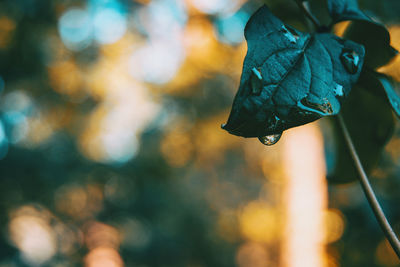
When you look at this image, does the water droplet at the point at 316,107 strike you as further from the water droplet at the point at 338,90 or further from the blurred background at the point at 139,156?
the blurred background at the point at 139,156

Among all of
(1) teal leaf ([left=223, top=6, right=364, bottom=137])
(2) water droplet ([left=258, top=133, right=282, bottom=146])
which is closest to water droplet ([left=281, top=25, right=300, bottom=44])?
(1) teal leaf ([left=223, top=6, right=364, bottom=137])

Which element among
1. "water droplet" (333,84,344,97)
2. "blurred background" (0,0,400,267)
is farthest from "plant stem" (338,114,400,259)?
"blurred background" (0,0,400,267)

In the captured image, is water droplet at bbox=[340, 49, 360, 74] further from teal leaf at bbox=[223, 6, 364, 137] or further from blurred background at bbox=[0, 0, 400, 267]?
blurred background at bbox=[0, 0, 400, 267]

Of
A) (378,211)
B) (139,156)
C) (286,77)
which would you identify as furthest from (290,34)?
(139,156)

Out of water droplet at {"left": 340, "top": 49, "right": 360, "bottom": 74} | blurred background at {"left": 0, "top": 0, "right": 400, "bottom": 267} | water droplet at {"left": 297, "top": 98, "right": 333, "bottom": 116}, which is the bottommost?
blurred background at {"left": 0, "top": 0, "right": 400, "bottom": 267}

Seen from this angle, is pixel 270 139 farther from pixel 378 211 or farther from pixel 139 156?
pixel 139 156

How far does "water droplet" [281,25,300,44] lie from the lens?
0.36 metres

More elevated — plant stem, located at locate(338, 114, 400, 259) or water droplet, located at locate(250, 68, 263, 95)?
water droplet, located at locate(250, 68, 263, 95)

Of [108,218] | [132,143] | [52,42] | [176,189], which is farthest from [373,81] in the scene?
[108,218]

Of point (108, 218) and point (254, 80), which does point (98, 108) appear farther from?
point (254, 80)

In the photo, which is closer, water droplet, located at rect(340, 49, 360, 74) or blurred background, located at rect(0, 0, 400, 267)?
water droplet, located at rect(340, 49, 360, 74)

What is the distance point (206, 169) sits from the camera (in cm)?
716

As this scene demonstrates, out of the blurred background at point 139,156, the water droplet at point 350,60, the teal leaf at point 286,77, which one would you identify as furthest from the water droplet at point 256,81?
the blurred background at point 139,156

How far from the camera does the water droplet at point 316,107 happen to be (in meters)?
0.32
